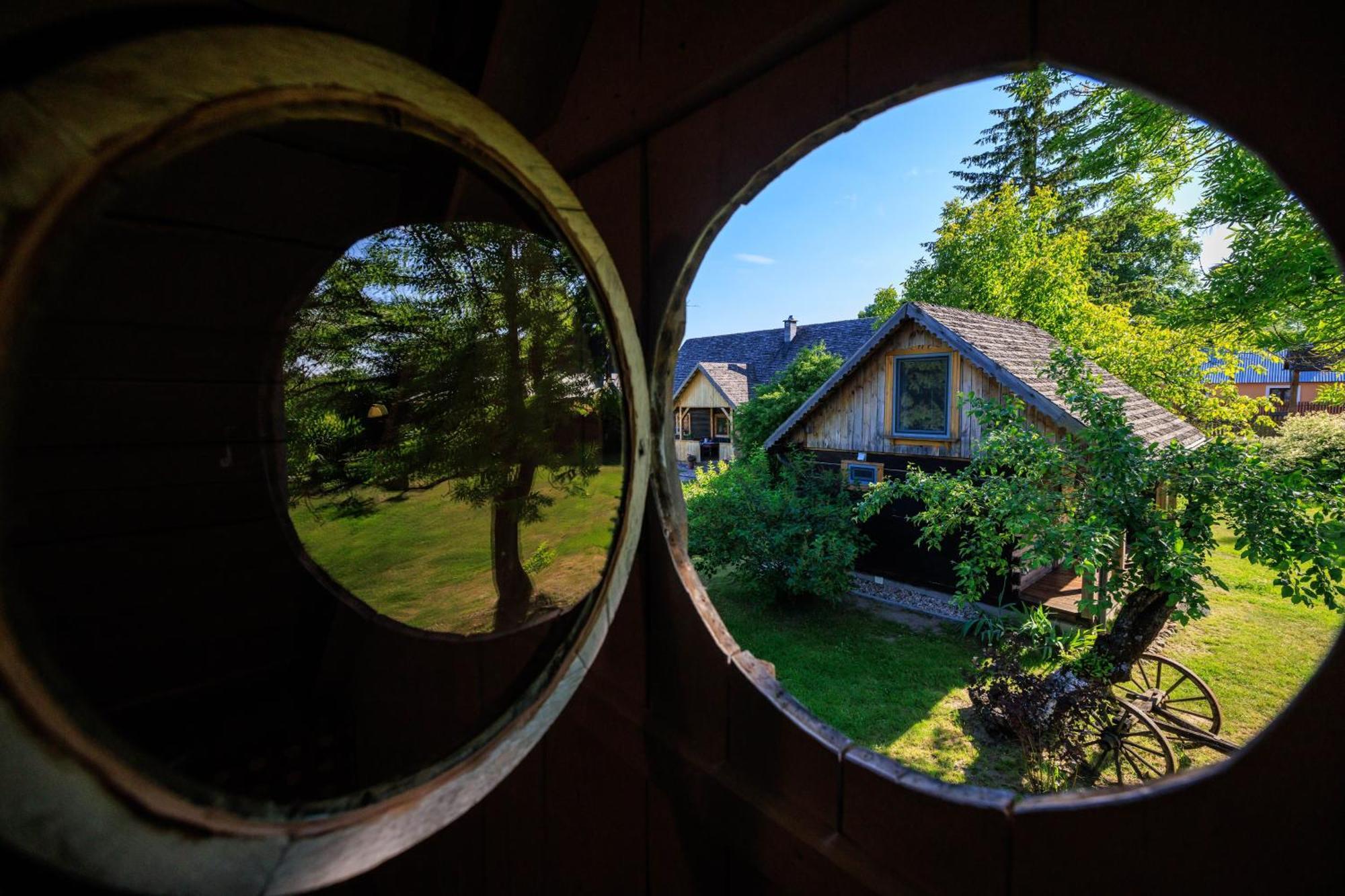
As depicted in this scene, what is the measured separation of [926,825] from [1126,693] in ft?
17.6

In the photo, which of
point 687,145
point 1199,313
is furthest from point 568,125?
point 1199,313

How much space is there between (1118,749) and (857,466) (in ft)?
16.4

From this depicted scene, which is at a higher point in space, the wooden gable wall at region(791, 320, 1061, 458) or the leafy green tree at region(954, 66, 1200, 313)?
the leafy green tree at region(954, 66, 1200, 313)

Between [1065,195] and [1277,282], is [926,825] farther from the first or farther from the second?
[1065,195]

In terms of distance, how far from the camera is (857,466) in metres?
8.62

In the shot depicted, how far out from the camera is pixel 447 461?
3.44m

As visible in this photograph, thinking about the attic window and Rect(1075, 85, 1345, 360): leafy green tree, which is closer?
Rect(1075, 85, 1345, 360): leafy green tree

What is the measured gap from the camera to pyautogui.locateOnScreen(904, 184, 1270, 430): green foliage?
801cm

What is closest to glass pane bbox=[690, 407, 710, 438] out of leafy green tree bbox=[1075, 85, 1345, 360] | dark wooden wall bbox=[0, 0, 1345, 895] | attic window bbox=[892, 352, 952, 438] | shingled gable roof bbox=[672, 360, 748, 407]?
shingled gable roof bbox=[672, 360, 748, 407]

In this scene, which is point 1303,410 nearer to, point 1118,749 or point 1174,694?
point 1174,694

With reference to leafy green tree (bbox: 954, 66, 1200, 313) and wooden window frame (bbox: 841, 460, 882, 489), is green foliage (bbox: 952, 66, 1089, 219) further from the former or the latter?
wooden window frame (bbox: 841, 460, 882, 489)

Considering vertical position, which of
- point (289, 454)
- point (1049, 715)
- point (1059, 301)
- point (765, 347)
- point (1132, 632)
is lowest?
point (1049, 715)

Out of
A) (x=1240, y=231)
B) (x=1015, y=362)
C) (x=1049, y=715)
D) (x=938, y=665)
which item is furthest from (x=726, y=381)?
(x=1049, y=715)

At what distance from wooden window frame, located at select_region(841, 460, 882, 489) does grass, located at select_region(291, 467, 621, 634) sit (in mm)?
6149
